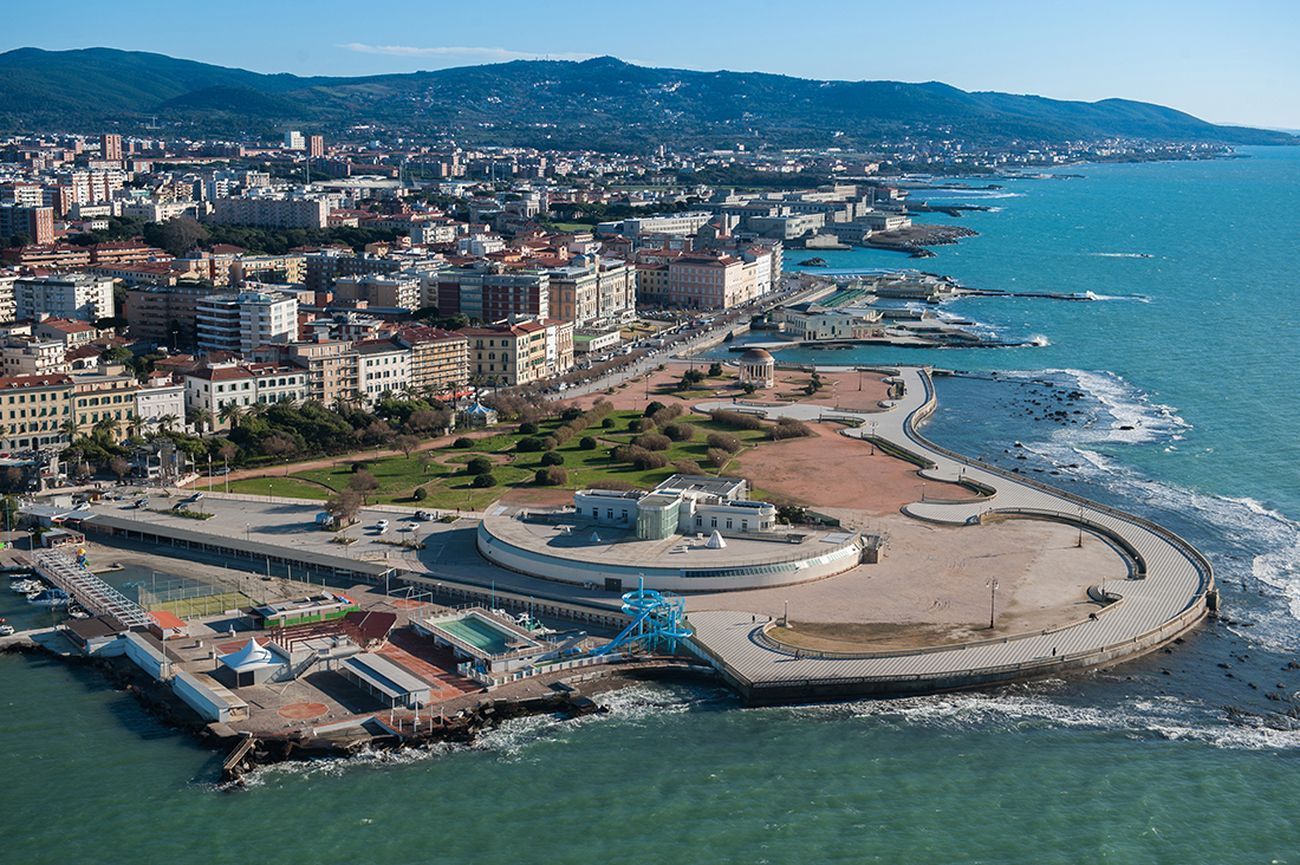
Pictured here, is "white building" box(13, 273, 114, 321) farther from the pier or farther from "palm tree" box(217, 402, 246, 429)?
the pier

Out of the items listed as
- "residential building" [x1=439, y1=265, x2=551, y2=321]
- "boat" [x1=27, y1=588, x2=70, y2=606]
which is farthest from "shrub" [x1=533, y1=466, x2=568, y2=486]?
"residential building" [x1=439, y1=265, x2=551, y2=321]

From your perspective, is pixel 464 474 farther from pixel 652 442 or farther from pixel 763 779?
pixel 763 779

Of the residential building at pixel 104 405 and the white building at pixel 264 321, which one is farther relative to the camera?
the white building at pixel 264 321

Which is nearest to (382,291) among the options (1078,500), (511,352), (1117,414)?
(511,352)

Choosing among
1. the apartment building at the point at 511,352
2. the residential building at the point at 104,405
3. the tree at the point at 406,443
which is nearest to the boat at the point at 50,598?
the residential building at the point at 104,405

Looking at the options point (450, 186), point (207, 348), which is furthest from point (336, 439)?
point (450, 186)

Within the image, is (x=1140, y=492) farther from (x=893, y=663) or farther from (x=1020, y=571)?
(x=893, y=663)

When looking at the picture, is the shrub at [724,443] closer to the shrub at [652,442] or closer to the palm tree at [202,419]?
the shrub at [652,442]
